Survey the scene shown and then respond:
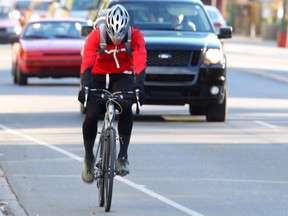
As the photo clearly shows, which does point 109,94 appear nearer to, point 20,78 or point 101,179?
point 101,179

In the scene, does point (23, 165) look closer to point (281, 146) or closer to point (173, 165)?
point (173, 165)

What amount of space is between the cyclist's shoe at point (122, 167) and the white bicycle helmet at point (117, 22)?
99 centimetres

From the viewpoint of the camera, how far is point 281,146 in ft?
50.1

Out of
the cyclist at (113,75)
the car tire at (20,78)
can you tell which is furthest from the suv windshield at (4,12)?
the cyclist at (113,75)

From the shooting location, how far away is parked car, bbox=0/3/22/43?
167 ft

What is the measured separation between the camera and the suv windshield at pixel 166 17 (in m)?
18.9

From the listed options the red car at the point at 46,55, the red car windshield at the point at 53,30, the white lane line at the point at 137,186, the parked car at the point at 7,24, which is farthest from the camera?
the parked car at the point at 7,24

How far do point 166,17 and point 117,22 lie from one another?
29.7 feet

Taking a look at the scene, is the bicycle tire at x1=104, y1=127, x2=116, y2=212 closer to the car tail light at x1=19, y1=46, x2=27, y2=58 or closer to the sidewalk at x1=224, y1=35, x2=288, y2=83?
the car tail light at x1=19, y1=46, x2=27, y2=58

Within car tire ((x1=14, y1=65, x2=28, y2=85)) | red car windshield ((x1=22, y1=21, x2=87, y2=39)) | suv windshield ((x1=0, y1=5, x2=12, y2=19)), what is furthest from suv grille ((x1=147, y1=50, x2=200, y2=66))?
suv windshield ((x1=0, y1=5, x2=12, y2=19))

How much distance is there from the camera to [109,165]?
998 centimetres

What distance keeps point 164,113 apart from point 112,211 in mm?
9974

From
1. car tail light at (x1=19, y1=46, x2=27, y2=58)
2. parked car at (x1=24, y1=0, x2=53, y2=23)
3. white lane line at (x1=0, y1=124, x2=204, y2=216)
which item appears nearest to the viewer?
white lane line at (x1=0, y1=124, x2=204, y2=216)

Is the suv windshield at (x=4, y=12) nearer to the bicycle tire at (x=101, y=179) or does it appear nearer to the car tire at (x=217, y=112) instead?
the car tire at (x=217, y=112)
